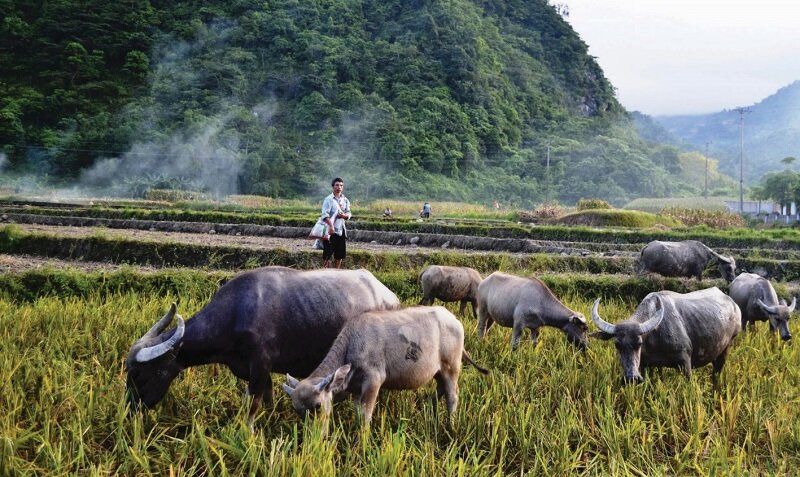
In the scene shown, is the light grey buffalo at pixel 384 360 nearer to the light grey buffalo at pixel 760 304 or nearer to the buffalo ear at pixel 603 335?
the buffalo ear at pixel 603 335

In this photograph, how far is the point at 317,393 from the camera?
3.70 meters

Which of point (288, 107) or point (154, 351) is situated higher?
point (288, 107)

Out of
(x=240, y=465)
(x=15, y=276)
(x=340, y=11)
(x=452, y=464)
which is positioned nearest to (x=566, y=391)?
(x=452, y=464)

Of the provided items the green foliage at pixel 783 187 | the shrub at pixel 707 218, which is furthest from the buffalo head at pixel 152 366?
the green foliage at pixel 783 187

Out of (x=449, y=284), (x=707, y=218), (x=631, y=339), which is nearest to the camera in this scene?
(x=631, y=339)

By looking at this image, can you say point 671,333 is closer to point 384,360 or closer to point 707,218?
point 384,360

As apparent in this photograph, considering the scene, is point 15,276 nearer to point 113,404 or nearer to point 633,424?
point 113,404

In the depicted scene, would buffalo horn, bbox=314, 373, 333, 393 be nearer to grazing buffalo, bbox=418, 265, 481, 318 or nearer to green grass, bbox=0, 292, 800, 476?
green grass, bbox=0, 292, 800, 476

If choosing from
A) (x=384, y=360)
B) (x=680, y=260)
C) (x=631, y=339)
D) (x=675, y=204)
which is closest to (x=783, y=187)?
(x=675, y=204)

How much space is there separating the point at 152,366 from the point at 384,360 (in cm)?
165

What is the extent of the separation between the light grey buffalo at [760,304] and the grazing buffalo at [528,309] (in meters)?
3.20

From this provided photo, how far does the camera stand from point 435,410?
4582mm

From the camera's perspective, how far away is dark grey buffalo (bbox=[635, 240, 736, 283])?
1266cm

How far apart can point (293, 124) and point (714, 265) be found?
154 feet
